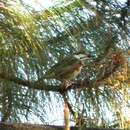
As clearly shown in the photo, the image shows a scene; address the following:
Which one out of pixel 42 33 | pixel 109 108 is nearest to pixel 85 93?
pixel 109 108

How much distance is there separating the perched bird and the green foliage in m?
0.05

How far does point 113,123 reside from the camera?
157 cm

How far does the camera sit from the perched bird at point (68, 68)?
4.20ft

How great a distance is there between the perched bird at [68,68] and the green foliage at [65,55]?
5cm

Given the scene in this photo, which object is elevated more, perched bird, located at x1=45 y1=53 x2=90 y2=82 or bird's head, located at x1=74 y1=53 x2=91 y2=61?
bird's head, located at x1=74 y1=53 x2=91 y2=61

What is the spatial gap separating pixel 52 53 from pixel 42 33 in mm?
60

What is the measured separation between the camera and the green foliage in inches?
51.5

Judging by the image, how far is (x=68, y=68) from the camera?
127 centimetres

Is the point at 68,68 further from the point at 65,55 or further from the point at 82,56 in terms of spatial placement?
the point at 65,55

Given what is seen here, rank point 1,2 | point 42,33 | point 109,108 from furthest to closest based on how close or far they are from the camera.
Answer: point 109,108, point 42,33, point 1,2

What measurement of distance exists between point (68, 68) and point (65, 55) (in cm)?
16

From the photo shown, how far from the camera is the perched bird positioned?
128 cm

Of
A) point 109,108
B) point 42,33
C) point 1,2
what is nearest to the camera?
point 1,2

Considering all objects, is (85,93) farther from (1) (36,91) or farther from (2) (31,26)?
(2) (31,26)
